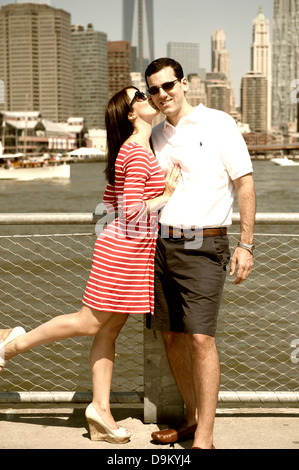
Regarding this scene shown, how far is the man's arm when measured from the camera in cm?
316

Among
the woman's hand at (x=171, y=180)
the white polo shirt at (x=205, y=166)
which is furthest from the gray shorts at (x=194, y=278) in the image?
the woman's hand at (x=171, y=180)

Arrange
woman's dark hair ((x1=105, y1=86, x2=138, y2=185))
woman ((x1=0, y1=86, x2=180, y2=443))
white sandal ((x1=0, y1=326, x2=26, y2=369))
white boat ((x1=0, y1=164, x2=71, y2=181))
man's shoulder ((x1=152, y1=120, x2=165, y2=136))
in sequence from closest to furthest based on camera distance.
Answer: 1. woman ((x1=0, y1=86, x2=180, y2=443))
2. woman's dark hair ((x1=105, y1=86, x2=138, y2=185))
3. man's shoulder ((x1=152, y1=120, x2=165, y2=136))
4. white sandal ((x1=0, y1=326, x2=26, y2=369))
5. white boat ((x1=0, y1=164, x2=71, y2=181))

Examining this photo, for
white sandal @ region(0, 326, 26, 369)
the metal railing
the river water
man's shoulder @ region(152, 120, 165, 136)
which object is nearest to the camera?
man's shoulder @ region(152, 120, 165, 136)

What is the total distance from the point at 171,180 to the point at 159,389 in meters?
1.17

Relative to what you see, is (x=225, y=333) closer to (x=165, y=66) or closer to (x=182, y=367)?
(x=182, y=367)

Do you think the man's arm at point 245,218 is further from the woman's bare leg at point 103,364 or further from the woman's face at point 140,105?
the woman's bare leg at point 103,364

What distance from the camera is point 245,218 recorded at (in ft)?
10.5

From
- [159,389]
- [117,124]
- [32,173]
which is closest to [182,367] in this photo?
[159,389]

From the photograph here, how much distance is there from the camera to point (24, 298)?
10.6 metres

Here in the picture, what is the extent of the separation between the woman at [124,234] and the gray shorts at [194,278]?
8 centimetres

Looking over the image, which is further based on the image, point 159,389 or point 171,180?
point 159,389

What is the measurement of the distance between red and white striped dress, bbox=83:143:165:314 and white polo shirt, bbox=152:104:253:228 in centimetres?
11

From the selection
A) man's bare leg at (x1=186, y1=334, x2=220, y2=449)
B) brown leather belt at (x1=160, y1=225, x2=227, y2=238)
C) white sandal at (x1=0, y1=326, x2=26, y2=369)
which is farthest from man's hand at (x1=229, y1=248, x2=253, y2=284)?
white sandal at (x1=0, y1=326, x2=26, y2=369)

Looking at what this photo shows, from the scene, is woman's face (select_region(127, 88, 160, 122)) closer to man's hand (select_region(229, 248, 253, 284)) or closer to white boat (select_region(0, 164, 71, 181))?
man's hand (select_region(229, 248, 253, 284))
